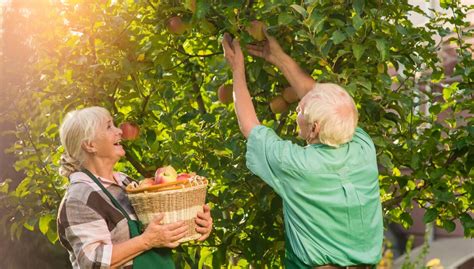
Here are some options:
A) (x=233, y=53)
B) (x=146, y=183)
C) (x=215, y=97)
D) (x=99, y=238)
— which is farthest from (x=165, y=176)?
(x=215, y=97)

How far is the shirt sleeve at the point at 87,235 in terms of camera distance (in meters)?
2.78

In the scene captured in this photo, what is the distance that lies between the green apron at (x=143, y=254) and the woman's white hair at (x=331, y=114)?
2.05 feet

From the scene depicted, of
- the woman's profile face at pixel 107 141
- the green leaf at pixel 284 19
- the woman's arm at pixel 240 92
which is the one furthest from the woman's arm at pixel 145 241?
the green leaf at pixel 284 19

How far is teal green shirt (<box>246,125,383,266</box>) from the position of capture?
2885 millimetres

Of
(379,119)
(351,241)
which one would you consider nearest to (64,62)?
(379,119)

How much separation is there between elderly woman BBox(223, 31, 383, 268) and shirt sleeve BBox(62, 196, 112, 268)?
21.1 inches

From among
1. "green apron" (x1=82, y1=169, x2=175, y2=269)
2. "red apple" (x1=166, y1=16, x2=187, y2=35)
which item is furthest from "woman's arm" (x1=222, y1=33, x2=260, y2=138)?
"green apron" (x1=82, y1=169, x2=175, y2=269)

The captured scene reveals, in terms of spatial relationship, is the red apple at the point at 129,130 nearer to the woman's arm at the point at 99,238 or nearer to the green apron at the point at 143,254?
the green apron at the point at 143,254

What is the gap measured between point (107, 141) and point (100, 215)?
28cm

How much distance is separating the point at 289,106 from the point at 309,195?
3.02 feet

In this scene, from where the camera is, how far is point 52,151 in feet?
14.9

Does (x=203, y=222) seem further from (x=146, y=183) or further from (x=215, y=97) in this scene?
(x=215, y=97)

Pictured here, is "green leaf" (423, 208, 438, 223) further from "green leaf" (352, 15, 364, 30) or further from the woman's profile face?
the woman's profile face

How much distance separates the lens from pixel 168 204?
9.19 feet
